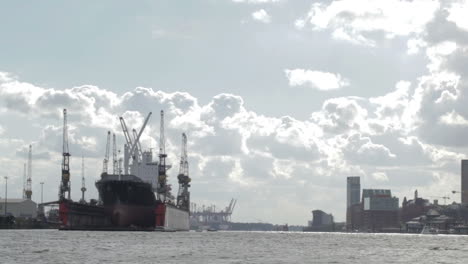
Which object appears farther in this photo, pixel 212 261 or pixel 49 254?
pixel 49 254

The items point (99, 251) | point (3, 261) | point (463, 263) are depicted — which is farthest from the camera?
point (99, 251)

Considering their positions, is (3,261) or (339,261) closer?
(3,261)

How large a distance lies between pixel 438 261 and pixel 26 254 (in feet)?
176

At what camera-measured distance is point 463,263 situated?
10925cm

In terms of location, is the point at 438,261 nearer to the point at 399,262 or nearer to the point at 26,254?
the point at 399,262

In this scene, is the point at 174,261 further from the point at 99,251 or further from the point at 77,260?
the point at 99,251

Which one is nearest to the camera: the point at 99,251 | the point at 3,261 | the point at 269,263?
the point at 3,261

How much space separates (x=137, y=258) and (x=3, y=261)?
57.2ft

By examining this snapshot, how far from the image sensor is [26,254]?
11225 centimetres

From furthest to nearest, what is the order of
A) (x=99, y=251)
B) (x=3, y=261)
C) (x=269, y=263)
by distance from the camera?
(x=99, y=251), (x=269, y=263), (x=3, y=261)

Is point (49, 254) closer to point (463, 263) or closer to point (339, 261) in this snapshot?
point (339, 261)

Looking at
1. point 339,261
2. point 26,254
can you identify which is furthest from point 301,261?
point 26,254

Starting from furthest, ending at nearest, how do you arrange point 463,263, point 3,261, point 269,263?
point 463,263 → point 269,263 → point 3,261

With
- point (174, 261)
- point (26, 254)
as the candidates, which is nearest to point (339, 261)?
point (174, 261)
